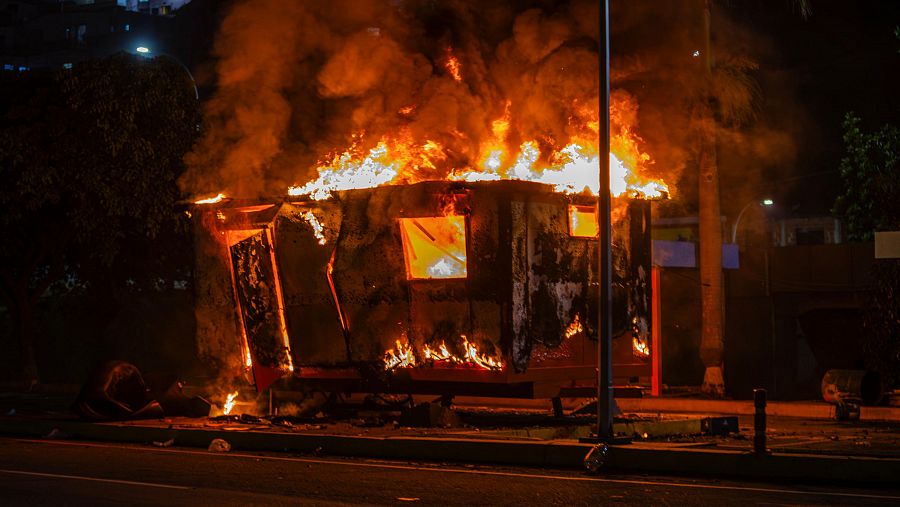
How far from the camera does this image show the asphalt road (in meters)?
9.85

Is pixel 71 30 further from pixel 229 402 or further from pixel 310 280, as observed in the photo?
pixel 310 280

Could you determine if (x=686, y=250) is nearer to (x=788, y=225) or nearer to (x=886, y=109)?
(x=886, y=109)

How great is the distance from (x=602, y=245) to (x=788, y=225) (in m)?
51.4

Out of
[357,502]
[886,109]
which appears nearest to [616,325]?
[357,502]

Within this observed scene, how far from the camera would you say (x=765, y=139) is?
23750mm

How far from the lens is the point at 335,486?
10.9m

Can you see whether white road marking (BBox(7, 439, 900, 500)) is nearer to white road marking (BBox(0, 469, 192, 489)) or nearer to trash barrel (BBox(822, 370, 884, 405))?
white road marking (BBox(0, 469, 192, 489))

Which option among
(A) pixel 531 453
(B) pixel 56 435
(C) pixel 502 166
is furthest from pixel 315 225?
(A) pixel 531 453

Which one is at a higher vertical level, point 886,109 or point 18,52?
point 18,52

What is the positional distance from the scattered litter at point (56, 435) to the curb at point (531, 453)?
54mm

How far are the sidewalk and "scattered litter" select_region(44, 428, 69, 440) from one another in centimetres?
2

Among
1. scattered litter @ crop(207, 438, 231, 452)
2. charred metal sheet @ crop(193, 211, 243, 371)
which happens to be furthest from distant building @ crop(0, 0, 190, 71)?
scattered litter @ crop(207, 438, 231, 452)

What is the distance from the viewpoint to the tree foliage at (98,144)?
83.8ft

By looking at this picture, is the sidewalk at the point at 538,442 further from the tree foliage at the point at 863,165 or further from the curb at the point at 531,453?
the tree foliage at the point at 863,165
